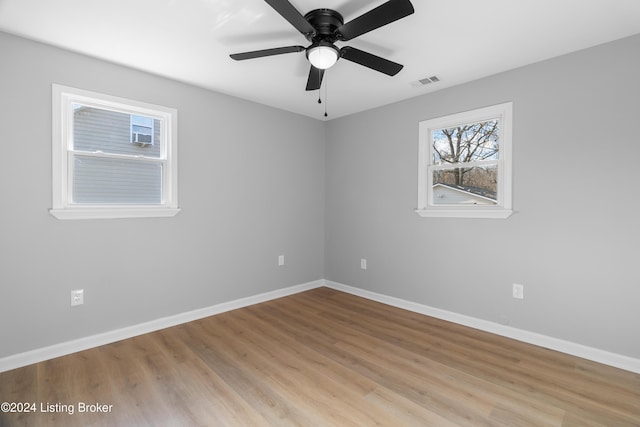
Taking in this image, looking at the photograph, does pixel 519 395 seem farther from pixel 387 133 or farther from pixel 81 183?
pixel 81 183

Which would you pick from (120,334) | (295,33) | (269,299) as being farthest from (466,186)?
(120,334)

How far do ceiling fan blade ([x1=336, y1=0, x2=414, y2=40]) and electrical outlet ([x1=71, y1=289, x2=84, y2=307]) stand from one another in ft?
9.27

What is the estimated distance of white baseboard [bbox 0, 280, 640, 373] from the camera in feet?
7.72

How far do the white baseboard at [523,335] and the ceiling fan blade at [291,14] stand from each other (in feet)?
9.63

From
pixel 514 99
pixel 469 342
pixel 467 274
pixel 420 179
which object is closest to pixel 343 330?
pixel 469 342

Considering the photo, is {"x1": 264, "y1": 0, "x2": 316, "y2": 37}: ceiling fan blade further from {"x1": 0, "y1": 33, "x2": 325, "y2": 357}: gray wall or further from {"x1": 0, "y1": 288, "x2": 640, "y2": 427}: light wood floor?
{"x1": 0, "y1": 288, "x2": 640, "y2": 427}: light wood floor

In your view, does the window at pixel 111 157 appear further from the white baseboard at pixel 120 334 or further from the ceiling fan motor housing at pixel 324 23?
the ceiling fan motor housing at pixel 324 23

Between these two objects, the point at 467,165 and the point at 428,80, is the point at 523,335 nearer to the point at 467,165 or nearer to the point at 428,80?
the point at 467,165

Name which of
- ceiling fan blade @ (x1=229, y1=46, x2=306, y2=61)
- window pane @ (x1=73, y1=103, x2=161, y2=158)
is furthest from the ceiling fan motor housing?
window pane @ (x1=73, y1=103, x2=161, y2=158)

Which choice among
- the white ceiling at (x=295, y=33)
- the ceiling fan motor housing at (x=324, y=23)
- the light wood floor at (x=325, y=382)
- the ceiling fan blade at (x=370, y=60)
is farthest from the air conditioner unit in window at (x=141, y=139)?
the ceiling fan blade at (x=370, y=60)

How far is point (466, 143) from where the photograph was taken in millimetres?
3289

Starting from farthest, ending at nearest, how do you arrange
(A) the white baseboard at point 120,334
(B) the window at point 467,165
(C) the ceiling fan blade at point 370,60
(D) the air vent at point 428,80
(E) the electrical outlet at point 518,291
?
(D) the air vent at point 428,80 < (B) the window at point 467,165 < (E) the electrical outlet at point 518,291 < (A) the white baseboard at point 120,334 < (C) the ceiling fan blade at point 370,60

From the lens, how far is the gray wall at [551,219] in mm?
2363

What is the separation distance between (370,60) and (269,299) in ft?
9.68
